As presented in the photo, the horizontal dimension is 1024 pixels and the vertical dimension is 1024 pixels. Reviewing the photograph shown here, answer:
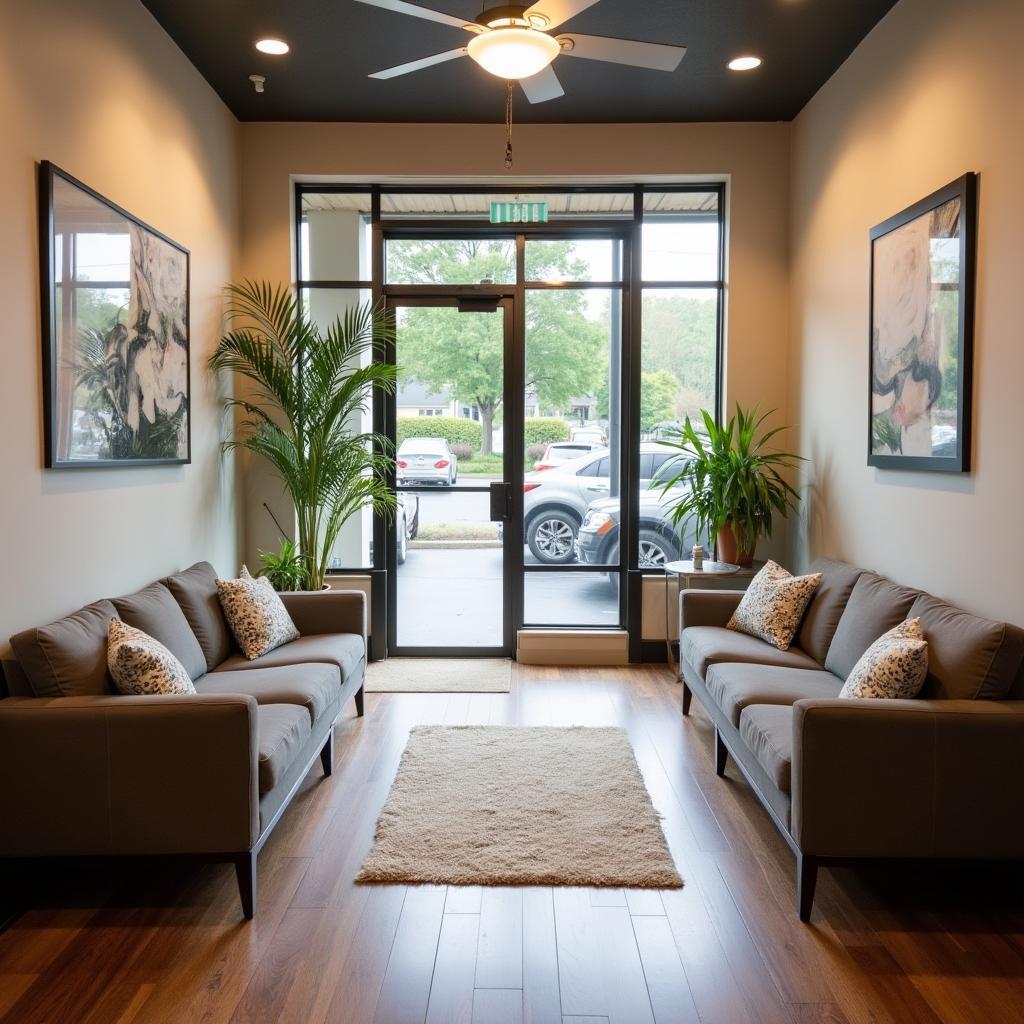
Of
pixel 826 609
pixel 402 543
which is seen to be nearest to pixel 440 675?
pixel 402 543

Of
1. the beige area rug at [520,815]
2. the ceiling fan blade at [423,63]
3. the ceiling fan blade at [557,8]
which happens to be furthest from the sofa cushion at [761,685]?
the ceiling fan blade at [423,63]

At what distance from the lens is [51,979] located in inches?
91.0

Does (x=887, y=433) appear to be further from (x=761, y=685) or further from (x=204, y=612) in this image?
(x=204, y=612)

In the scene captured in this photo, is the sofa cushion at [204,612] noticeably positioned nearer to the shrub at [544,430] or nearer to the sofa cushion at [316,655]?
the sofa cushion at [316,655]

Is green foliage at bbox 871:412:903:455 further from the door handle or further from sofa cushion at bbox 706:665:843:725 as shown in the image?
the door handle

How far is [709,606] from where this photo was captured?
466 cm

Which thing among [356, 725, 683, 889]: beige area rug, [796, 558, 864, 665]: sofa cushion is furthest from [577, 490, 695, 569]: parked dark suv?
[356, 725, 683, 889]: beige area rug

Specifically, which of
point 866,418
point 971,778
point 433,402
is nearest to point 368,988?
point 971,778

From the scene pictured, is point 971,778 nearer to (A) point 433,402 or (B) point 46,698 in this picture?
(B) point 46,698

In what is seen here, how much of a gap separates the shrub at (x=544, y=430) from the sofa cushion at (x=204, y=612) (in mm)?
2397

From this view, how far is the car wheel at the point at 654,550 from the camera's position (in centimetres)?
583

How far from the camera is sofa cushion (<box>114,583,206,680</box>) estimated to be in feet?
10.9

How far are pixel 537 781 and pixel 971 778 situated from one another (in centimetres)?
168

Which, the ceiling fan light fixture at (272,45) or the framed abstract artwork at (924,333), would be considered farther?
the ceiling fan light fixture at (272,45)
